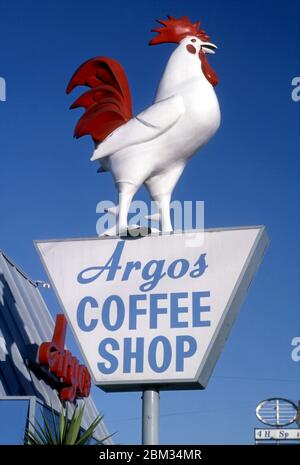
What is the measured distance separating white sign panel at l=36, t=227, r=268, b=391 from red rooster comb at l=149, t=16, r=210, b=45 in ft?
8.11

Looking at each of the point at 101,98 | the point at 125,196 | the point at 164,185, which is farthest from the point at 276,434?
the point at 101,98

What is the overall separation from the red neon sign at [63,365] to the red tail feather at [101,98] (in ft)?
19.6

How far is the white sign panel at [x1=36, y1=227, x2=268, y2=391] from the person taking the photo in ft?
23.4

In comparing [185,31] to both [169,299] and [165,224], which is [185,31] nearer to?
[165,224]

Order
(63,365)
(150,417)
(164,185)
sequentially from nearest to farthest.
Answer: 1. (150,417)
2. (164,185)
3. (63,365)

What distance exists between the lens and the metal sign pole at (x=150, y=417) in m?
7.03

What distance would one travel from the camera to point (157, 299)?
24.0 feet

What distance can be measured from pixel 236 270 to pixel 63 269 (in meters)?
1.74

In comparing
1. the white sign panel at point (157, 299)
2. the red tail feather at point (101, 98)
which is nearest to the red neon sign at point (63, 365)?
the red tail feather at point (101, 98)

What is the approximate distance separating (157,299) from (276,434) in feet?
33.4

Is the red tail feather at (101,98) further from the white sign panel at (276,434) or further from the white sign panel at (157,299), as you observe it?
the white sign panel at (276,434)

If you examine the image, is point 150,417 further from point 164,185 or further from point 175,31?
point 175,31

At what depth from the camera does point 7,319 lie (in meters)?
13.2
